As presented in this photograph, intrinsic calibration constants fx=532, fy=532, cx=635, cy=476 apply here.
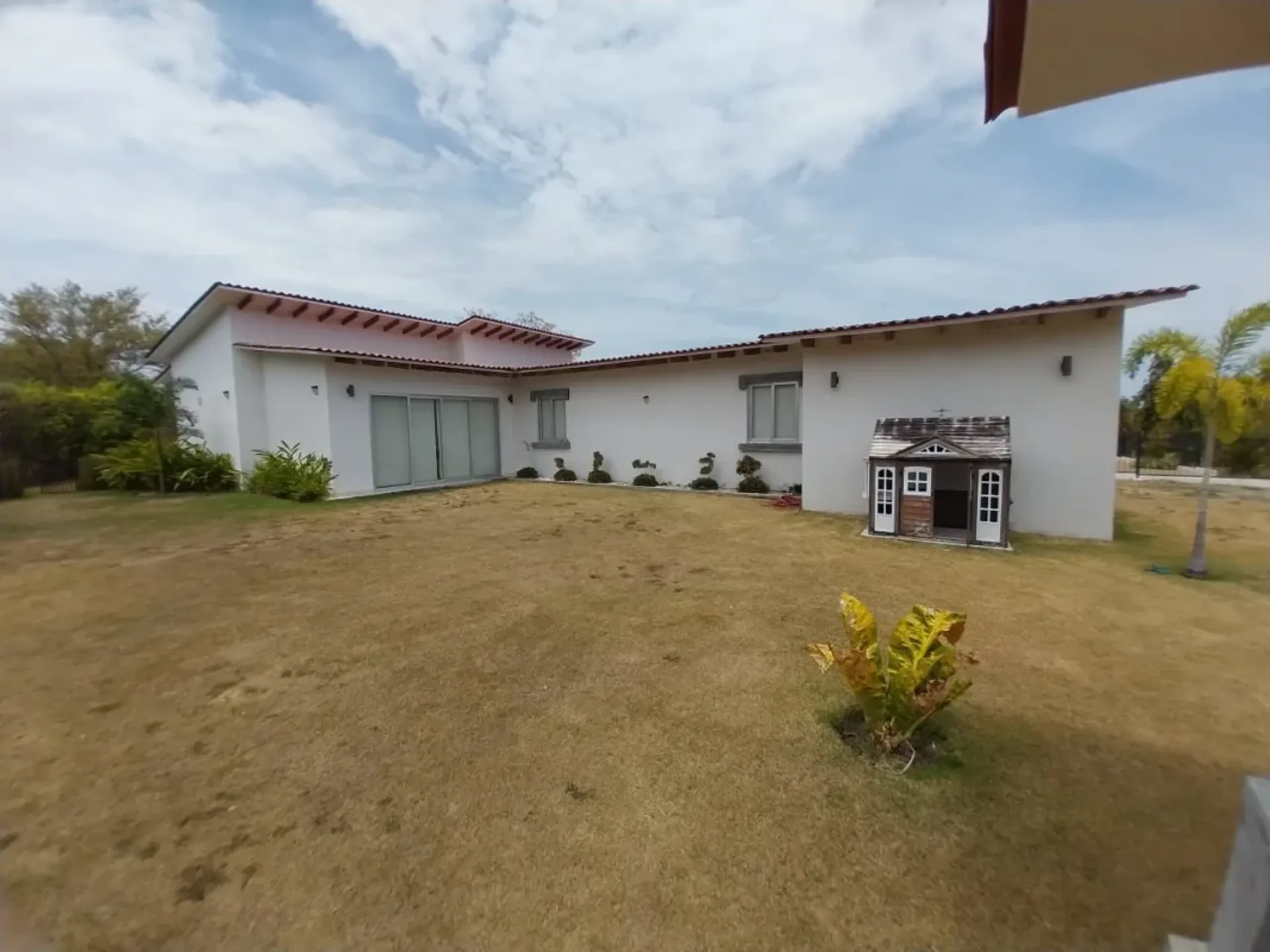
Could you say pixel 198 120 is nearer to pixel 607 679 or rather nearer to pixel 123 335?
pixel 607 679

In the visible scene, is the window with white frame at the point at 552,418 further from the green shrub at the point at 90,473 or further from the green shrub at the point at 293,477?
the green shrub at the point at 90,473

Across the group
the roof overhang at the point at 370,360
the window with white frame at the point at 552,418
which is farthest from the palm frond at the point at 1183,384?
the roof overhang at the point at 370,360

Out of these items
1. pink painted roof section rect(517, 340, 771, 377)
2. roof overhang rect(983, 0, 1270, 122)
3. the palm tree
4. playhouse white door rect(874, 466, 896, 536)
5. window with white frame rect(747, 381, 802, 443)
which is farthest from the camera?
pink painted roof section rect(517, 340, 771, 377)

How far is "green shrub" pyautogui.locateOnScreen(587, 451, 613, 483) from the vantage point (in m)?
12.9

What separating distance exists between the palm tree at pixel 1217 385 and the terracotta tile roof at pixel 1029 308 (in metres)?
0.53

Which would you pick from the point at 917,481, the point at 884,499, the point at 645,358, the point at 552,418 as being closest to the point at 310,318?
the point at 552,418

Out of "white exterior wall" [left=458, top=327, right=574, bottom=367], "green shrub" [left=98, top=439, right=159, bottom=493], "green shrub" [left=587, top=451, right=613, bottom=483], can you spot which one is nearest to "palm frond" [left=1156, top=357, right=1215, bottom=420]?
"green shrub" [left=587, top=451, right=613, bottom=483]

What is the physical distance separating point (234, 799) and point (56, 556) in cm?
685

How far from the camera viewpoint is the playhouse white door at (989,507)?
6359 mm

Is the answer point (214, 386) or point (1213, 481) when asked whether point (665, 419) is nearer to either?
point (214, 386)

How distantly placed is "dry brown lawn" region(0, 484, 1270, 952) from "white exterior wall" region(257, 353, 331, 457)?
5.98m

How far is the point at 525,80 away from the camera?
9180 millimetres

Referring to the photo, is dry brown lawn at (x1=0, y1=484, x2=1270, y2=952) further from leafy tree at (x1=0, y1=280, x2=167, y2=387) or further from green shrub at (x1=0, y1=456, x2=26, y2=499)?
leafy tree at (x1=0, y1=280, x2=167, y2=387)

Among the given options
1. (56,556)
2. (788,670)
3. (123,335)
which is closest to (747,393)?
(788,670)
